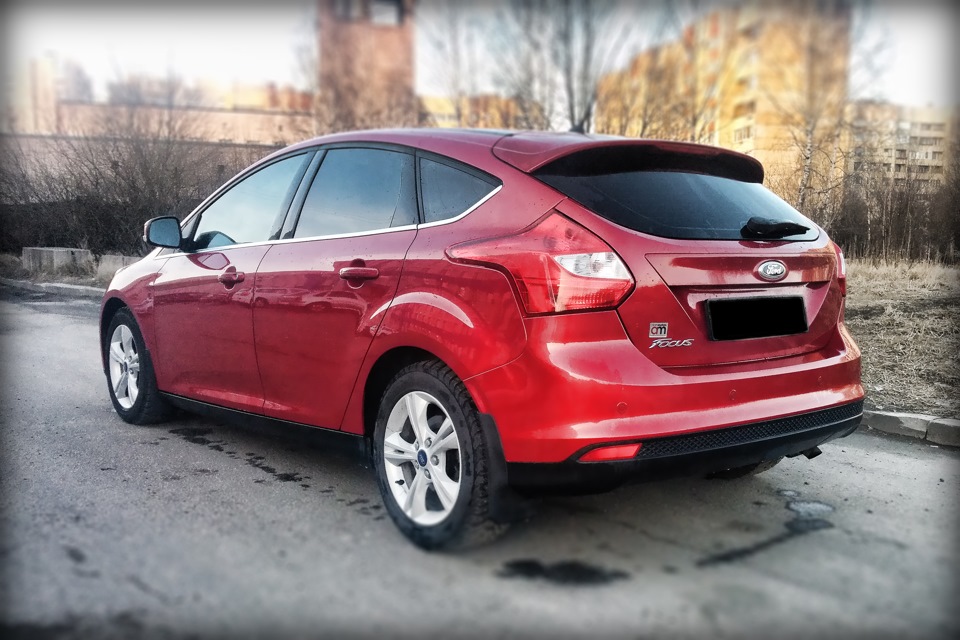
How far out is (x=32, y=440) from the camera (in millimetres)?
4578

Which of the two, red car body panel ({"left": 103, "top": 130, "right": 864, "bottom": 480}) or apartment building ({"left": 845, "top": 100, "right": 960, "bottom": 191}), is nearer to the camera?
red car body panel ({"left": 103, "top": 130, "right": 864, "bottom": 480})

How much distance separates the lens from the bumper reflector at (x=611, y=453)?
255 centimetres

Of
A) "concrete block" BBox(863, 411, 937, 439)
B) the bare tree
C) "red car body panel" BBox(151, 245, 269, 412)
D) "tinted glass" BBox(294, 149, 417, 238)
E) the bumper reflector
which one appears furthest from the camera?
the bare tree

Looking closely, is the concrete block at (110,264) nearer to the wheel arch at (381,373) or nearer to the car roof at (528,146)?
the car roof at (528,146)

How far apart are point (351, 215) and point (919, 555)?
105 inches

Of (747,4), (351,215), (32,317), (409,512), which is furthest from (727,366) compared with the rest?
(32,317)

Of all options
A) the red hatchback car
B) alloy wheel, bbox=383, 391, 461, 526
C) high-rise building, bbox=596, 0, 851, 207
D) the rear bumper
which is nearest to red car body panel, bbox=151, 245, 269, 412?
the red hatchback car

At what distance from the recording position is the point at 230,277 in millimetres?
4020

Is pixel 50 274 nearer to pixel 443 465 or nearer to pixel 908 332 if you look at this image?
pixel 908 332

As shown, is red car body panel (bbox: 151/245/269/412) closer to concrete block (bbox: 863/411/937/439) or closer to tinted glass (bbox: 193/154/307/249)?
tinted glass (bbox: 193/154/307/249)

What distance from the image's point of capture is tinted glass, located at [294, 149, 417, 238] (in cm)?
331

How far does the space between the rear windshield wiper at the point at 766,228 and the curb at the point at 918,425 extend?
2.35 m

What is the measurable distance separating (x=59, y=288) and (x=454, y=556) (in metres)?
13.6

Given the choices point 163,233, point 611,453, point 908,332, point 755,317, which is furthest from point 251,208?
point 908,332
